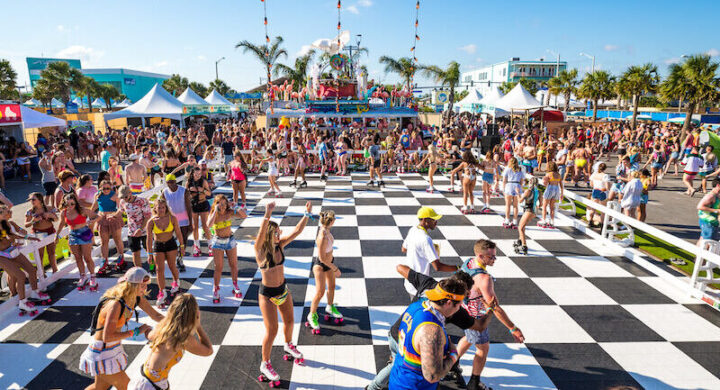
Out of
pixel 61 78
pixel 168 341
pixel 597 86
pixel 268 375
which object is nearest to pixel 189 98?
pixel 61 78

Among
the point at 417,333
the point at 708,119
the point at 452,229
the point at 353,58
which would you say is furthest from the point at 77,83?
the point at 708,119

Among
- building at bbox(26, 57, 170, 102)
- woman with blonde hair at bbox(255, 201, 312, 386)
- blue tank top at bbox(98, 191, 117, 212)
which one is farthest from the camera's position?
building at bbox(26, 57, 170, 102)

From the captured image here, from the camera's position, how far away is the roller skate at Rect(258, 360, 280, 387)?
387 cm

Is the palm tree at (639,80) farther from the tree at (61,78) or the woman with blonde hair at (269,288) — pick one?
the tree at (61,78)

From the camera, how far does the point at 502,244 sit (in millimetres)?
7926

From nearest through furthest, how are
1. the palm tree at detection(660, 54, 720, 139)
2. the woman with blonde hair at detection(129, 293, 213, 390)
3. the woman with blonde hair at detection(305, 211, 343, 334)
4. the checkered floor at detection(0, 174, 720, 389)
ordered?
the woman with blonde hair at detection(129, 293, 213, 390) → the checkered floor at detection(0, 174, 720, 389) → the woman with blonde hair at detection(305, 211, 343, 334) → the palm tree at detection(660, 54, 720, 139)

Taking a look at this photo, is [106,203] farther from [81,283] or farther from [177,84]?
[177,84]

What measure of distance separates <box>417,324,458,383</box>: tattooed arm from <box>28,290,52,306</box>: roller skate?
5854 millimetres

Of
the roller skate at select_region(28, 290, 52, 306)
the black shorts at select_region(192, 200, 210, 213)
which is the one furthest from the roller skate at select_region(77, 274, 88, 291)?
the black shorts at select_region(192, 200, 210, 213)

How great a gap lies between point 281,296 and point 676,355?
471 cm

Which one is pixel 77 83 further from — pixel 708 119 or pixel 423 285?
pixel 708 119

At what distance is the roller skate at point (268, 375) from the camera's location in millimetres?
3869

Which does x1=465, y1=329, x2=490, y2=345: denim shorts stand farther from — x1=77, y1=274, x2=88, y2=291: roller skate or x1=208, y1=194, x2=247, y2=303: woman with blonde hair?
x1=77, y1=274, x2=88, y2=291: roller skate

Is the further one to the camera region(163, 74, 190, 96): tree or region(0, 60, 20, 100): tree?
region(163, 74, 190, 96): tree
